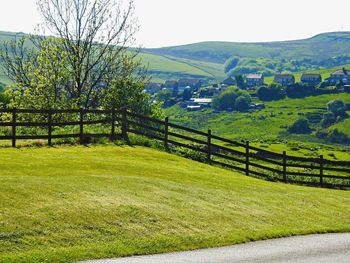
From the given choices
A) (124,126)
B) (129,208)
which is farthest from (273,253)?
(124,126)

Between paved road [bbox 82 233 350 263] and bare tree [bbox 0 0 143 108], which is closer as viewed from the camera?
paved road [bbox 82 233 350 263]

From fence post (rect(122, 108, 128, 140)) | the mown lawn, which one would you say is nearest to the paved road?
the mown lawn

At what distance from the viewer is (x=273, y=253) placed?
690 inches

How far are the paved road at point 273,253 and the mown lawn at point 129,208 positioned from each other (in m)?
0.60

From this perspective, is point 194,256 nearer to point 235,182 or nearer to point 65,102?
A: point 235,182

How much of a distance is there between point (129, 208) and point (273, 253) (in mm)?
5202

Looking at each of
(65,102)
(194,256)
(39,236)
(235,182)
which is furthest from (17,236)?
(65,102)

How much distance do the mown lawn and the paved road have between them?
60 cm

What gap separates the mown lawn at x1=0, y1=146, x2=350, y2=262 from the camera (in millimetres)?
16750

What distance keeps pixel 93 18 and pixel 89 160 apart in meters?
27.2

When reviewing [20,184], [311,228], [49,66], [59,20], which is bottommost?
[311,228]

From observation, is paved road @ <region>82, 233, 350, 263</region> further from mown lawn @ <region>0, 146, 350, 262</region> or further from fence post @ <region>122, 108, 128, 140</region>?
fence post @ <region>122, 108, 128, 140</region>

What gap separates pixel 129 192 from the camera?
2272 centimetres

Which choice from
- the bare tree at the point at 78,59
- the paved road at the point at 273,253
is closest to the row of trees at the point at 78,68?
the bare tree at the point at 78,59
